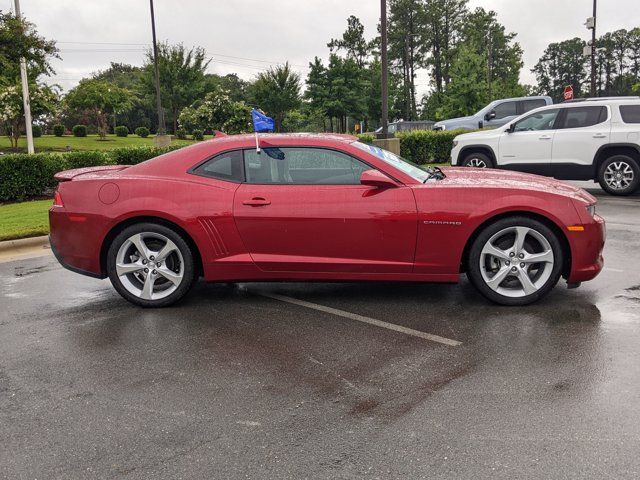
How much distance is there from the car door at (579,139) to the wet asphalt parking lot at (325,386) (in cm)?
703

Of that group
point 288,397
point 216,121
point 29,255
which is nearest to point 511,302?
point 288,397

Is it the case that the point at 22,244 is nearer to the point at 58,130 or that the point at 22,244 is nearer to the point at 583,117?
the point at 583,117

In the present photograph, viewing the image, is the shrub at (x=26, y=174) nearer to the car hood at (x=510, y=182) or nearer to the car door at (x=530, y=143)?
the car door at (x=530, y=143)

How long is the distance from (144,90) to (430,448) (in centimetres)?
4664

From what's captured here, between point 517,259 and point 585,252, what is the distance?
55 cm

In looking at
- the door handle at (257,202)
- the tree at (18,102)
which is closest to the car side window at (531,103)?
the door handle at (257,202)

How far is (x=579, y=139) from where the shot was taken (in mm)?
12383

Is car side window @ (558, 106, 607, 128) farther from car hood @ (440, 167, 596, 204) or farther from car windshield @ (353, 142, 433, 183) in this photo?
car windshield @ (353, 142, 433, 183)

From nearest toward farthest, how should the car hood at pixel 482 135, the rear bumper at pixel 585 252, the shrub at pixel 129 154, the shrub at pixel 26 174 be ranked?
1. the rear bumper at pixel 585 252
2. the shrub at pixel 26 174
3. the car hood at pixel 482 135
4. the shrub at pixel 129 154

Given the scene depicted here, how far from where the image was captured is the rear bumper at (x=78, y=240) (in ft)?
18.2

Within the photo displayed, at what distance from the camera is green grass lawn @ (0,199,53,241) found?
30.7ft

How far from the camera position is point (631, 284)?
5.89 metres

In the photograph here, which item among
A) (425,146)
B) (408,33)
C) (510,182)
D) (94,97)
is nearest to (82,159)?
(425,146)

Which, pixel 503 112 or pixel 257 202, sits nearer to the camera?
pixel 257 202
